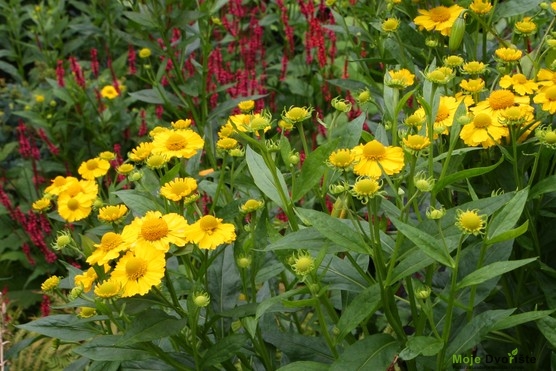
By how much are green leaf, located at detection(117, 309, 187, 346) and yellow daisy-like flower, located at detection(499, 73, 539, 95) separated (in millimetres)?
723

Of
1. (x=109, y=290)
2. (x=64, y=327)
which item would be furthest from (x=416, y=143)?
(x=64, y=327)

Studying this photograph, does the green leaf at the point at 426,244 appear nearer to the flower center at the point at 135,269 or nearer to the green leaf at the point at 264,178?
the green leaf at the point at 264,178

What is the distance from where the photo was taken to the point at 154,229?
110 cm

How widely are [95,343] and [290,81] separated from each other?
183 cm

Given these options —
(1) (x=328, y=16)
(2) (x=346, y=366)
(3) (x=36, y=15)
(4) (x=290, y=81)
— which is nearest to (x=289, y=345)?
(2) (x=346, y=366)

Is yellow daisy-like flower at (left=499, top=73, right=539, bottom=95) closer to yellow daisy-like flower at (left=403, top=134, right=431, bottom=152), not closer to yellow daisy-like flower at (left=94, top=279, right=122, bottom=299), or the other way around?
yellow daisy-like flower at (left=403, top=134, right=431, bottom=152)

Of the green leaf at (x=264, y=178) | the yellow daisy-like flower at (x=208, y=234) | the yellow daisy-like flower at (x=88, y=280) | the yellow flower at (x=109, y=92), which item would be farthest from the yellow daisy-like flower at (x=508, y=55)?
the yellow flower at (x=109, y=92)

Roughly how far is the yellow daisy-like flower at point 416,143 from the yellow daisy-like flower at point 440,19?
0.58 meters

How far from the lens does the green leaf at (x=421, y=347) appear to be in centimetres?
101

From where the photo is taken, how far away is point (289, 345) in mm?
1273

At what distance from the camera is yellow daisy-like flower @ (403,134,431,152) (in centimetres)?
104

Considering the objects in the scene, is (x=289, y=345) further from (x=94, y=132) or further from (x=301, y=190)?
(x=94, y=132)

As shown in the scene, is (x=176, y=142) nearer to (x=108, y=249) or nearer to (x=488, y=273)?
(x=108, y=249)

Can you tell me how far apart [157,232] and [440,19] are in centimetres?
84
